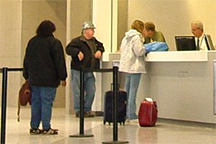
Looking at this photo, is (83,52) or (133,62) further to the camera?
(83,52)

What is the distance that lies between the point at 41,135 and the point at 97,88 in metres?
4.35

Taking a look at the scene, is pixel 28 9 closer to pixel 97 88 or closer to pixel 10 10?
pixel 10 10

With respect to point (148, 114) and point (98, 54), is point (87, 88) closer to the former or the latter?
point (98, 54)

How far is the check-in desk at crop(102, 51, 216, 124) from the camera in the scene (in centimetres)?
959

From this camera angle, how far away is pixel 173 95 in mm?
10344

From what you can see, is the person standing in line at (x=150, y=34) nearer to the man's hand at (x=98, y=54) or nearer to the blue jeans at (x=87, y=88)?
the man's hand at (x=98, y=54)

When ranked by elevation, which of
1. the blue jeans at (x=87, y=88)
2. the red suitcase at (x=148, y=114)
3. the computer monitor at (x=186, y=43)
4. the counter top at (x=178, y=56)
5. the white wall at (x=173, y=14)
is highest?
the white wall at (x=173, y=14)

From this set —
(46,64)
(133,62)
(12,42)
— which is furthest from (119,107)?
(12,42)

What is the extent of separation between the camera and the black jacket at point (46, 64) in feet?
26.3

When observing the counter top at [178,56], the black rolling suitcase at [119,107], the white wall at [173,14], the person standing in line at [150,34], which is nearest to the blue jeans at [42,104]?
the black rolling suitcase at [119,107]

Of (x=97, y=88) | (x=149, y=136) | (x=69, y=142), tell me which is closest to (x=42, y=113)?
(x=69, y=142)

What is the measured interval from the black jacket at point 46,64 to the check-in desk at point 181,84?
2.65m

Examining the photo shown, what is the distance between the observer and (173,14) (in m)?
12.7

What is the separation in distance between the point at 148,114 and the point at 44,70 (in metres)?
2.43
